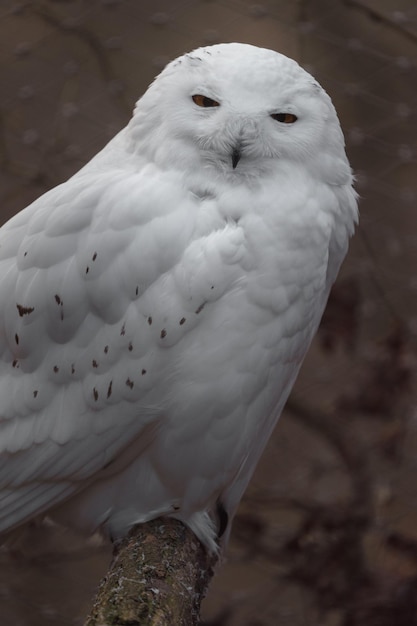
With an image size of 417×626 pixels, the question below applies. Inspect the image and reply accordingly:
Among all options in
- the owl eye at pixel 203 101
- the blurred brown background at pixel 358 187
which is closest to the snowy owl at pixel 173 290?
the owl eye at pixel 203 101

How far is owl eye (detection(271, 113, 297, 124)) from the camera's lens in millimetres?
1753

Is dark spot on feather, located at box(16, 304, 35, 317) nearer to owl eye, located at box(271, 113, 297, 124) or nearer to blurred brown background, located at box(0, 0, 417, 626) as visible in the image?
owl eye, located at box(271, 113, 297, 124)

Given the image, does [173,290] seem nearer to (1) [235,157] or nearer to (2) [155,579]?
(1) [235,157]

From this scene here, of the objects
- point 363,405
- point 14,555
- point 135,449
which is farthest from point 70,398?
point 14,555

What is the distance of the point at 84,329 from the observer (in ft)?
5.77

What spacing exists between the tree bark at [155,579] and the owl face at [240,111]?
24.7 inches

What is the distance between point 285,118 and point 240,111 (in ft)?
0.32

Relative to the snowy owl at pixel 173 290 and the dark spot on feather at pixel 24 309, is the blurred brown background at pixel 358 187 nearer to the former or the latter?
the snowy owl at pixel 173 290

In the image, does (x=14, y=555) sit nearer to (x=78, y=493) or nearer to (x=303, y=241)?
(x=78, y=493)

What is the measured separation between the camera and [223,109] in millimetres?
1717

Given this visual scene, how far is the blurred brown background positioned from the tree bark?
3.04 ft

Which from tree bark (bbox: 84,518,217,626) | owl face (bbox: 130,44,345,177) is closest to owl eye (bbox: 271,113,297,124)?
owl face (bbox: 130,44,345,177)

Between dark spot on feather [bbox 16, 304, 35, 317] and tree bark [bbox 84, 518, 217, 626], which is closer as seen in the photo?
tree bark [bbox 84, 518, 217, 626]

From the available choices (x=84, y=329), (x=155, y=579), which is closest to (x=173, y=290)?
(x=84, y=329)
